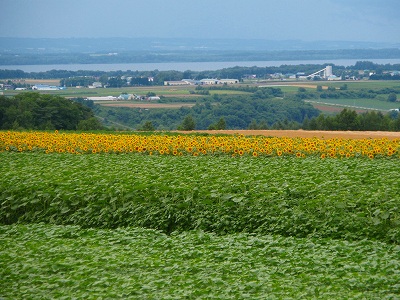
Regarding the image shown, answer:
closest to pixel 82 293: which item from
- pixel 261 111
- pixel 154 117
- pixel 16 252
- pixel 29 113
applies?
pixel 16 252

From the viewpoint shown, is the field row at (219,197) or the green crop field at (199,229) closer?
the green crop field at (199,229)

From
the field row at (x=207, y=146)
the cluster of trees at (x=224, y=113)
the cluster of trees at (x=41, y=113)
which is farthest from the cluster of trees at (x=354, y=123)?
the field row at (x=207, y=146)

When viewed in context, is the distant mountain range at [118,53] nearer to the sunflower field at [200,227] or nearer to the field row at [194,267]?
the sunflower field at [200,227]

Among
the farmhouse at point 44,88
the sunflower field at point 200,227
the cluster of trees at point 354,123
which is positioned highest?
the sunflower field at point 200,227

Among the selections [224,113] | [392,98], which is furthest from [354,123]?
[392,98]

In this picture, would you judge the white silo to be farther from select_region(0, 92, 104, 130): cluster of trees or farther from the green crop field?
the green crop field

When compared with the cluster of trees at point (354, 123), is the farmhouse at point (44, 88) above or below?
below

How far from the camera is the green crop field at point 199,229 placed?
760 centimetres

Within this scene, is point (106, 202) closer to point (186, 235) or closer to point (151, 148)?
point (186, 235)

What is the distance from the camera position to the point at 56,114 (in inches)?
1582

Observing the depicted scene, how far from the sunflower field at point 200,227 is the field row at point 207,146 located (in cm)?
20

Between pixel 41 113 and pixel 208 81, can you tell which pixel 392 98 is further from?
pixel 41 113

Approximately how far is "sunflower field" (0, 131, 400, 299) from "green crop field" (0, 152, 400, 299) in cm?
2

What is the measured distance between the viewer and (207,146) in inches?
706
